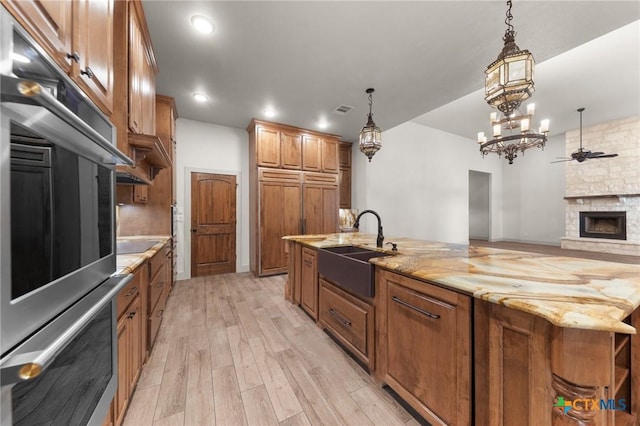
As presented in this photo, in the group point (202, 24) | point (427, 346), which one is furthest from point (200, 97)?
point (427, 346)

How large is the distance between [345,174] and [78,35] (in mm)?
4936

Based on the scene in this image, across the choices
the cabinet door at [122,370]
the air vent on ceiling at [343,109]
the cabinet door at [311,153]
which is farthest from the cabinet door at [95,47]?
the cabinet door at [311,153]

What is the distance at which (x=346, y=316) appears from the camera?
1.90 meters

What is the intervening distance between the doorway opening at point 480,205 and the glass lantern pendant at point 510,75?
848 centimetres

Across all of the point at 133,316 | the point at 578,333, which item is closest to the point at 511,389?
the point at 578,333

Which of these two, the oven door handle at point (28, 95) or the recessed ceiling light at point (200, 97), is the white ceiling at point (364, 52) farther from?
the oven door handle at point (28, 95)

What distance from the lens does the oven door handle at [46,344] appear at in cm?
45

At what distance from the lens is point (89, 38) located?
3.91 ft

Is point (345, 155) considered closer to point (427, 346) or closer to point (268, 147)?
point (268, 147)

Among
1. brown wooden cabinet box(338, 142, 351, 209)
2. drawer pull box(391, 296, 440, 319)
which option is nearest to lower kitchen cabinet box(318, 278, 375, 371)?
drawer pull box(391, 296, 440, 319)

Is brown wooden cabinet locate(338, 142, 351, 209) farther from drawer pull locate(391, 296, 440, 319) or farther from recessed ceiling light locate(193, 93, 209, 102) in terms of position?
→ drawer pull locate(391, 296, 440, 319)

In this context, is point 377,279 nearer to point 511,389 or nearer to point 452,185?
point 511,389

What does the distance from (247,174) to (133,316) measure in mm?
3727

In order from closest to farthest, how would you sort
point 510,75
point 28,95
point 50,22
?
1. point 28,95
2. point 50,22
3. point 510,75
